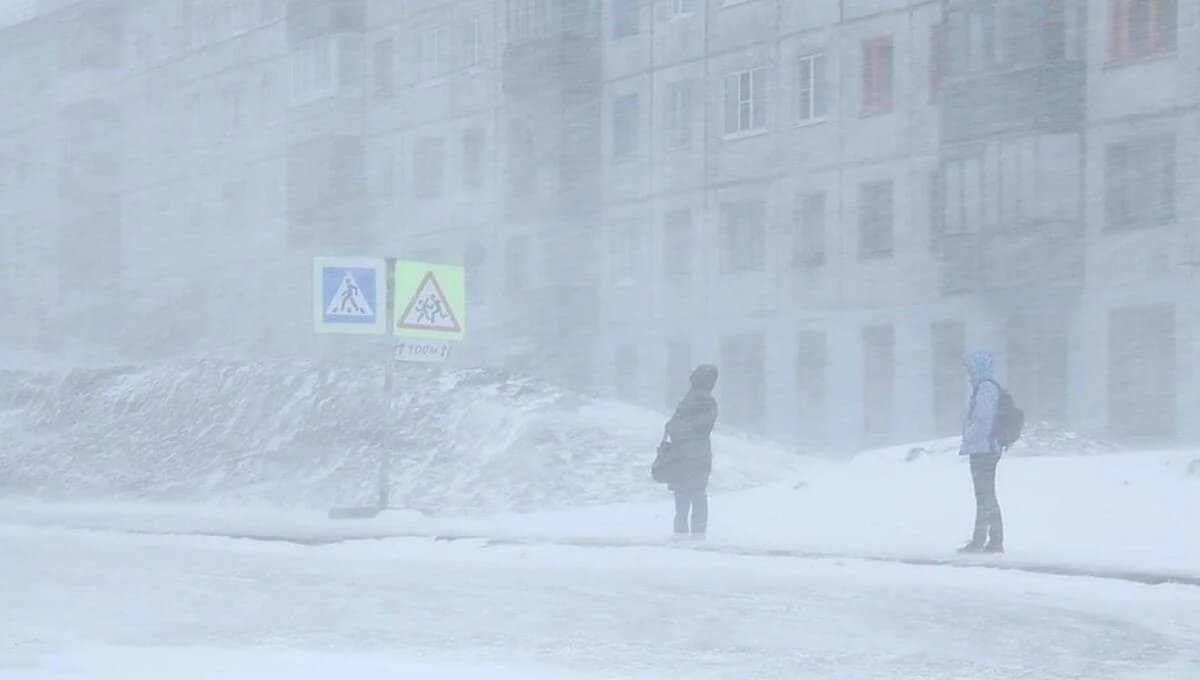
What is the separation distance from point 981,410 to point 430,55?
39538mm

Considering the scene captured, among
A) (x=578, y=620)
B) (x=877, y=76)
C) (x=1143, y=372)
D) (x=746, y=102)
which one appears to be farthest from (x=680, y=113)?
(x=578, y=620)

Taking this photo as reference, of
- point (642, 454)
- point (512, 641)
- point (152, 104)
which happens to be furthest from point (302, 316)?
point (512, 641)

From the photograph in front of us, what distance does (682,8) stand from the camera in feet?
156

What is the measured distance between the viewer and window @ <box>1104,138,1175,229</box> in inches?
1447

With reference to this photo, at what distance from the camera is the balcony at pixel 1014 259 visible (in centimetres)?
3759

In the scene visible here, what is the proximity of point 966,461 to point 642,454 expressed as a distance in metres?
6.55

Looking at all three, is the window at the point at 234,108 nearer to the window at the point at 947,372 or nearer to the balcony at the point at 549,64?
the balcony at the point at 549,64

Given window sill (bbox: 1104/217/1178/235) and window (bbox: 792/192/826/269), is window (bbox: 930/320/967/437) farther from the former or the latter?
window (bbox: 792/192/826/269)

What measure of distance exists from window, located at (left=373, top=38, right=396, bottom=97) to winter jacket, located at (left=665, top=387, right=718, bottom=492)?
37.7 metres

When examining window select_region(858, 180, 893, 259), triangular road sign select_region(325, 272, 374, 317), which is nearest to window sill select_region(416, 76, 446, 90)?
window select_region(858, 180, 893, 259)

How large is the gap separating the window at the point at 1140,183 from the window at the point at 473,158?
63.3 ft

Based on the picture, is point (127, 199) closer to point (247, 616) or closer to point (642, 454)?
point (642, 454)

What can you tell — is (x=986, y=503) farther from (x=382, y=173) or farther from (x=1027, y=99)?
(x=382, y=173)

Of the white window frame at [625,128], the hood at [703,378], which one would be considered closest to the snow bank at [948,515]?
the hood at [703,378]
